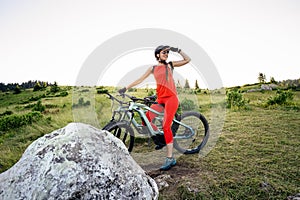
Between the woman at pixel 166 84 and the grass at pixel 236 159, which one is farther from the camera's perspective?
the woman at pixel 166 84

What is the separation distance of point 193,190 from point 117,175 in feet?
5.29

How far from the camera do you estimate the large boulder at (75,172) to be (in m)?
2.86

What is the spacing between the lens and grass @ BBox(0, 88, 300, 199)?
4072mm

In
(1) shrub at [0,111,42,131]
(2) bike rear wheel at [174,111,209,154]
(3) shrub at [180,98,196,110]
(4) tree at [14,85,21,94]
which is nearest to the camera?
(2) bike rear wheel at [174,111,209,154]

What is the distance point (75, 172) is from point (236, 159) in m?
3.77

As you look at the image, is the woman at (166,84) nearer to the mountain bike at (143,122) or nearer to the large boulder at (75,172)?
the mountain bike at (143,122)

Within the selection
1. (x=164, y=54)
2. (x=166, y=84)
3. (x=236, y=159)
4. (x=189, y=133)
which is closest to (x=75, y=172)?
(x=166, y=84)

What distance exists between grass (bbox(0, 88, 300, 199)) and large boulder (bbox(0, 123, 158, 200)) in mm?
1105

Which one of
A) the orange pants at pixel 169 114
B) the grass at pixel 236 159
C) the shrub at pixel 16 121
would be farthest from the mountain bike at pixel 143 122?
the shrub at pixel 16 121

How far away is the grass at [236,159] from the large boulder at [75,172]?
110 centimetres

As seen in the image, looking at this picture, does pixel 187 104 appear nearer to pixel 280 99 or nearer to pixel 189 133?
pixel 280 99

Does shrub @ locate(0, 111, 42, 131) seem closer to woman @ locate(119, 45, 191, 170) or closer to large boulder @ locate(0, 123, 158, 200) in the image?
woman @ locate(119, 45, 191, 170)

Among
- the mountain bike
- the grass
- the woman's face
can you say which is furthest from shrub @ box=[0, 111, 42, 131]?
the woman's face

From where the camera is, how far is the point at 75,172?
9.64 feet
